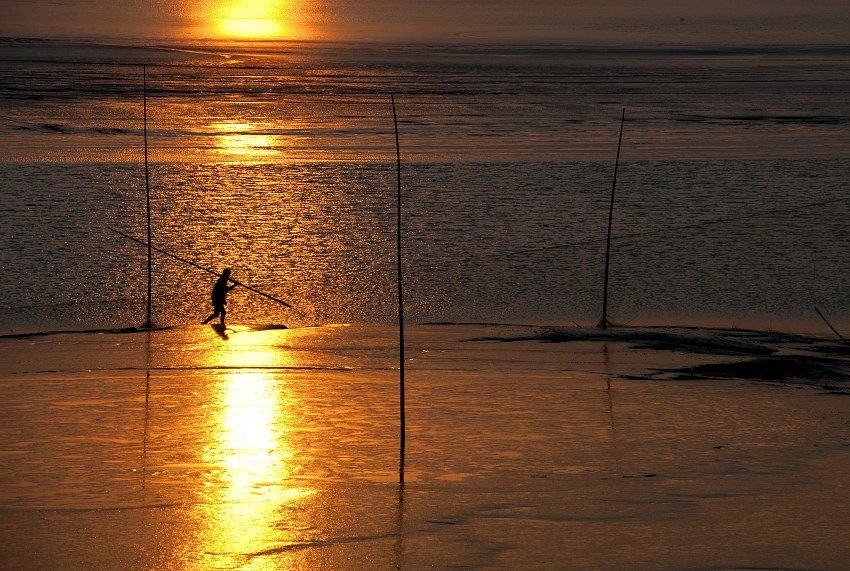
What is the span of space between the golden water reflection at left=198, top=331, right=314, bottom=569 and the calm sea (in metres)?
2.41

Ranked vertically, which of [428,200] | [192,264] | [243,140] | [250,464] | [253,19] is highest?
[253,19]

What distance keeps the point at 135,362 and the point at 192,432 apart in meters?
2.04

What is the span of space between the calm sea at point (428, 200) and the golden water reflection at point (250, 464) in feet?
7.92

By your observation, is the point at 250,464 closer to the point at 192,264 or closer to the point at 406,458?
the point at 406,458

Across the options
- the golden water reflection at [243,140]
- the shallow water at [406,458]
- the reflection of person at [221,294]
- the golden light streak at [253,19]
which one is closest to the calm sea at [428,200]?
the golden water reflection at [243,140]

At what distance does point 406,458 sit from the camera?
7.81 m

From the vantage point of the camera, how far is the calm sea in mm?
12984

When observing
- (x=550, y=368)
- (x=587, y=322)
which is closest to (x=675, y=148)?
(x=587, y=322)

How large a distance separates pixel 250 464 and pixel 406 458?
943 mm

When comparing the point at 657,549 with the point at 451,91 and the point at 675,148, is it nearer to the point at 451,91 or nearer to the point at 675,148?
the point at 675,148

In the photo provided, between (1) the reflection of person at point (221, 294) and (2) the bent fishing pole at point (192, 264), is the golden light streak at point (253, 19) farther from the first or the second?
(1) the reflection of person at point (221, 294)

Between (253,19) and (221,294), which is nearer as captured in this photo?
(221,294)

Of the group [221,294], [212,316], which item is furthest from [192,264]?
[221,294]

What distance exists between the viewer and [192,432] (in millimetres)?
8336
